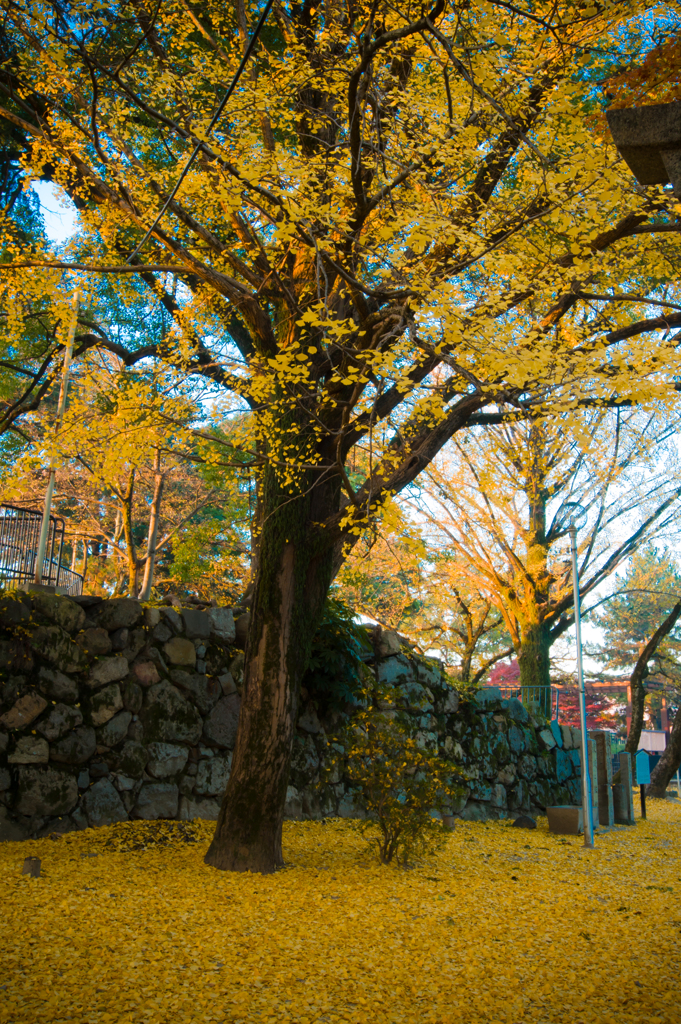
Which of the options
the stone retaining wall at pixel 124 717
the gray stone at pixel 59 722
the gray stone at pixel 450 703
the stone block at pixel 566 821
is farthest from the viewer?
the gray stone at pixel 450 703

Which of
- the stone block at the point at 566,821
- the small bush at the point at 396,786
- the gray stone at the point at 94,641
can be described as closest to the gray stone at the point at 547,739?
the stone block at the point at 566,821

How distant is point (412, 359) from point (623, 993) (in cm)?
428

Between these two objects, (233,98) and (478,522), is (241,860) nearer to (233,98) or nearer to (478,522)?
(233,98)

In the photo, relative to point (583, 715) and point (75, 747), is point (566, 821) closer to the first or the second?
point (583, 715)

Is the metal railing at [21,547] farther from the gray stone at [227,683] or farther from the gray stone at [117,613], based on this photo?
the gray stone at [227,683]

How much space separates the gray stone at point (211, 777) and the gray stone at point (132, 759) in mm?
621

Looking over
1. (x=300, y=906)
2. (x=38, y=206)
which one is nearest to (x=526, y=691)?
(x=300, y=906)

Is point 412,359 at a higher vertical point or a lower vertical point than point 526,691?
higher

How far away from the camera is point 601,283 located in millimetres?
6371

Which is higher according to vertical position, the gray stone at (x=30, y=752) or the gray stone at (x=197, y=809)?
the gray stone at (x=30, y=752)

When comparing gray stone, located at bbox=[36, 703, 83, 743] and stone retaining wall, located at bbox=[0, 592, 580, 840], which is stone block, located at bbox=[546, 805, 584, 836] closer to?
stone retaining wall, located at bbox=[0, 592, 580, 840]

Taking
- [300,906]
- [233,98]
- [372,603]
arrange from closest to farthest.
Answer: [300,906] → [233,98] → [372,603]

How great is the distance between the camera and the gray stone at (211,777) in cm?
684

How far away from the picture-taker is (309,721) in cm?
763
